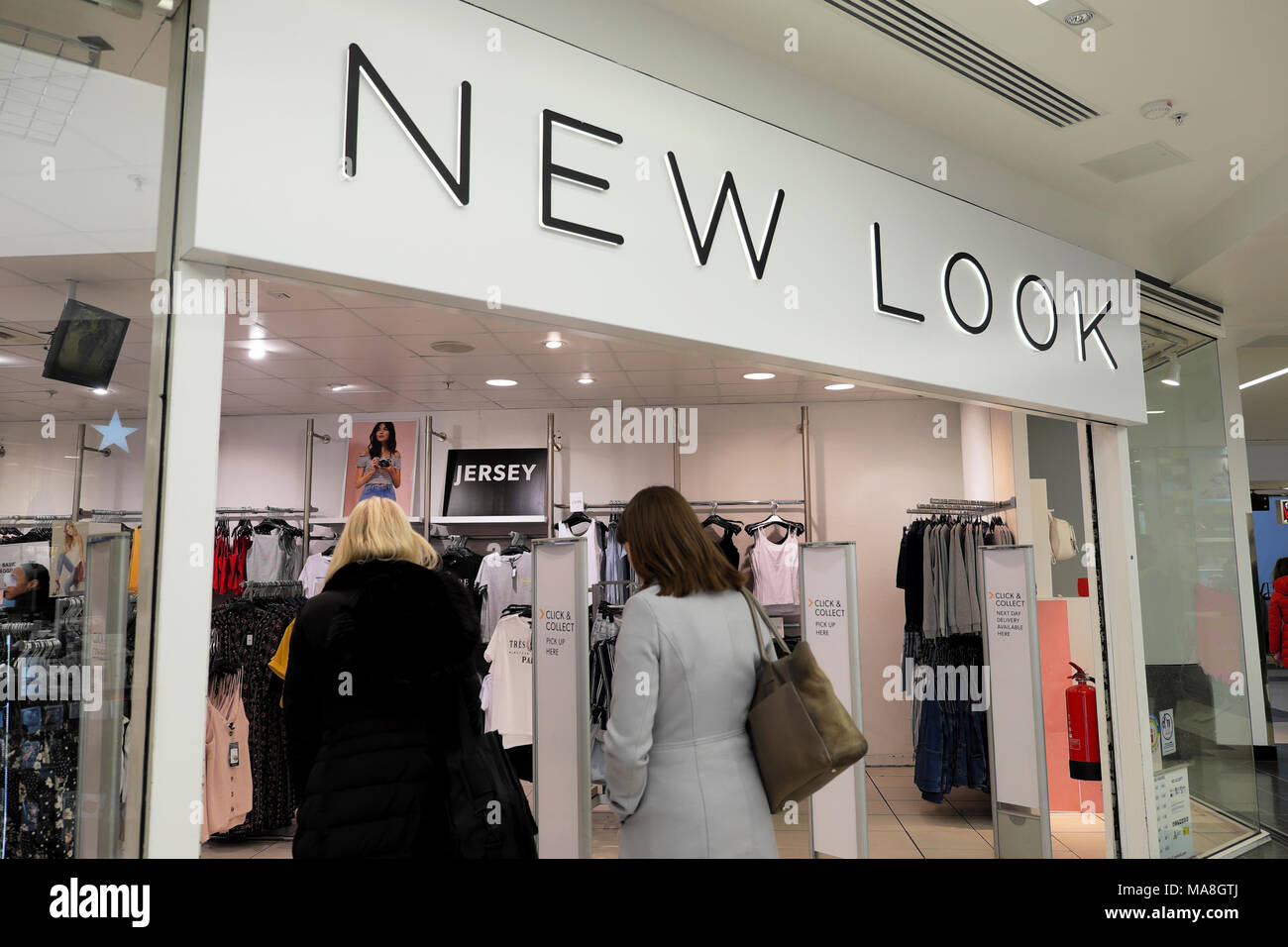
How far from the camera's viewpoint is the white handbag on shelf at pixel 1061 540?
16.8 ft

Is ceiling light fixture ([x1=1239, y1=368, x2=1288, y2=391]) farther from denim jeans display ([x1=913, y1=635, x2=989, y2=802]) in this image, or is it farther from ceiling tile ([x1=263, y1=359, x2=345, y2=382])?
ceiling tile ([x1=263, y1=359, x2=345, y2=382])

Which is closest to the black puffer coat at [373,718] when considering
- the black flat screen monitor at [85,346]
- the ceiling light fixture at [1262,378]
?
the black flat screen monitor at [85,346]

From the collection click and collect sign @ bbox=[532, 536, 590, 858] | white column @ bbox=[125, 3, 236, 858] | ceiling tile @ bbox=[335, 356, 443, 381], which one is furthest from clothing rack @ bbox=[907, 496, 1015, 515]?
white column @ bbox=[125, 3, 236, 858]

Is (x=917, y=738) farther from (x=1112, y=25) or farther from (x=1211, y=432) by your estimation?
(x=1112, y=25)

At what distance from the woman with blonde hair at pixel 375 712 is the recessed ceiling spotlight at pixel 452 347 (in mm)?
3138

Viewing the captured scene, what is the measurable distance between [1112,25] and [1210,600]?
3.30 m

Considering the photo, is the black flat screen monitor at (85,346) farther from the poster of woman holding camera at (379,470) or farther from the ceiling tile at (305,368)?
the poster of woman holding camera at (379,470)

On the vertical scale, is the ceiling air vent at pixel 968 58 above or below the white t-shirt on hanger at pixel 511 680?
above

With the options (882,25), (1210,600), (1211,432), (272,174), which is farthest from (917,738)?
(272,174)

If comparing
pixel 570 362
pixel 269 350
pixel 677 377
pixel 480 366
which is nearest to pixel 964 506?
pixel 677 377

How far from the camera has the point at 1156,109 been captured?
3070 millimetres

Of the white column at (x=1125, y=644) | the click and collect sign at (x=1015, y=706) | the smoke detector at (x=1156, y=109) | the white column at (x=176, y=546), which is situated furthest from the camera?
the white column at (x=1125, y=644)
